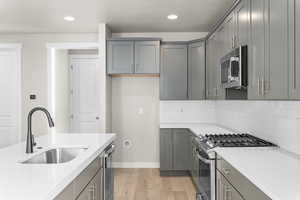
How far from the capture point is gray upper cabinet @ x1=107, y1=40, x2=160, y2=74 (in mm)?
4496

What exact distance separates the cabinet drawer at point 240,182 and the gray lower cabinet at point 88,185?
1059 millimetres

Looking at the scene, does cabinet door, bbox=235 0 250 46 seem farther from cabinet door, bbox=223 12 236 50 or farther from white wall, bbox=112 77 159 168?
white wall, bbox=112 77 159 168

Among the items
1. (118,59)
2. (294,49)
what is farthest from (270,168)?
(118,59)

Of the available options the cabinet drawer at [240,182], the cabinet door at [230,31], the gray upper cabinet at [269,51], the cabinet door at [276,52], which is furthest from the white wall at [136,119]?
the cabinet door at [276,52]

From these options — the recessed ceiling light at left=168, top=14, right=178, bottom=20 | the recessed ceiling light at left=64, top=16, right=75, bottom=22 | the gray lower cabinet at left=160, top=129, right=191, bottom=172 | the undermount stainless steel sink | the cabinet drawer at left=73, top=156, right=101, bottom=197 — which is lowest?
the gray lower cabinet at left=160, top=129, right=191, bottom=172

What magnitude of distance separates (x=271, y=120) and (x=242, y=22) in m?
1.03

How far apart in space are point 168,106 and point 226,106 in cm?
116

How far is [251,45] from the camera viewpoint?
7.36 feet

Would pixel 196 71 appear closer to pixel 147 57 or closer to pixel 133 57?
pixel 147 57

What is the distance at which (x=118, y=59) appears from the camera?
4504 mm

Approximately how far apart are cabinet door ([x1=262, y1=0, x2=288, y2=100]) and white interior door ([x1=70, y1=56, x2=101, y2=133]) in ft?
16.0

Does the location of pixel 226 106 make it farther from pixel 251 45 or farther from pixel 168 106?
pixel 251 45

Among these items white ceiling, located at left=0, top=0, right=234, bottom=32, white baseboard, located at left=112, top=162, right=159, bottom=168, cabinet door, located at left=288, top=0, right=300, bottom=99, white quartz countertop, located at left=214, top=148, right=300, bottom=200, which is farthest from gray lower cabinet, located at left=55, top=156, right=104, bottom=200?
white baseboard, located at left=112, top=162, right=159, bottom=168

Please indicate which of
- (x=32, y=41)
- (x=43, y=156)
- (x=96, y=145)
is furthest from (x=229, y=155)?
(x=32, y=41)
